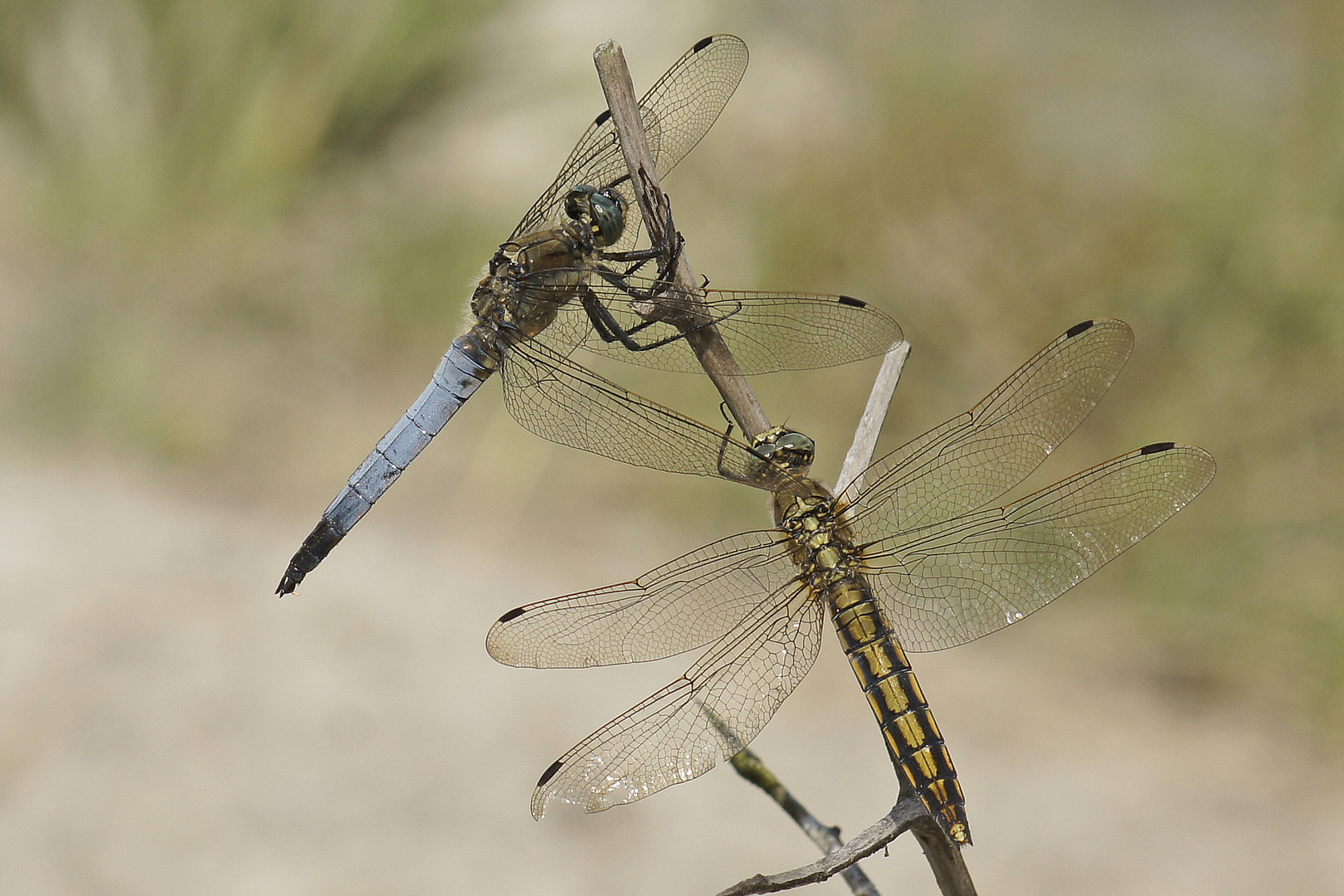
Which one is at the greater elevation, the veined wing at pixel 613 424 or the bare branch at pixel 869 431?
the veined wing at pixel 613 424

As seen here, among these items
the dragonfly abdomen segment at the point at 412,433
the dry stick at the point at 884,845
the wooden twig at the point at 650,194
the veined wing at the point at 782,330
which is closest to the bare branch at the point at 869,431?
the wooden twig at the point at 650,194

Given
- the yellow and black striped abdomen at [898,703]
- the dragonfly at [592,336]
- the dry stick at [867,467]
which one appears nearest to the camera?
the dry stick at [867,467]

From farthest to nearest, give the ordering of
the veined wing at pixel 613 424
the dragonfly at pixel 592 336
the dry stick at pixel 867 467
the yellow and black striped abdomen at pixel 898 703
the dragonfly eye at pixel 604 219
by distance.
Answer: the dragonfly eye at pixel 604 219 < the dragonfly at pixel 592 336 < the veined wing at pixel 613 424 < the yellow and black striped abdomen at pixel 898 703 < the dry stick at pixel 867 467

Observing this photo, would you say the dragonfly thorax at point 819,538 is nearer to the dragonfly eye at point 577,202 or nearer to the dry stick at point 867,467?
the dry stick at point 867,467

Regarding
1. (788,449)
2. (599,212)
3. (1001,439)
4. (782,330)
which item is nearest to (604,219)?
(599,212)

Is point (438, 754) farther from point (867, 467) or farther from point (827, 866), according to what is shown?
point (827, 866)

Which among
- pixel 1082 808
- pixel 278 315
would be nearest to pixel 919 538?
pixel 1082 808

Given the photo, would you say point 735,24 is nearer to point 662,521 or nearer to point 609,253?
point 662,521
